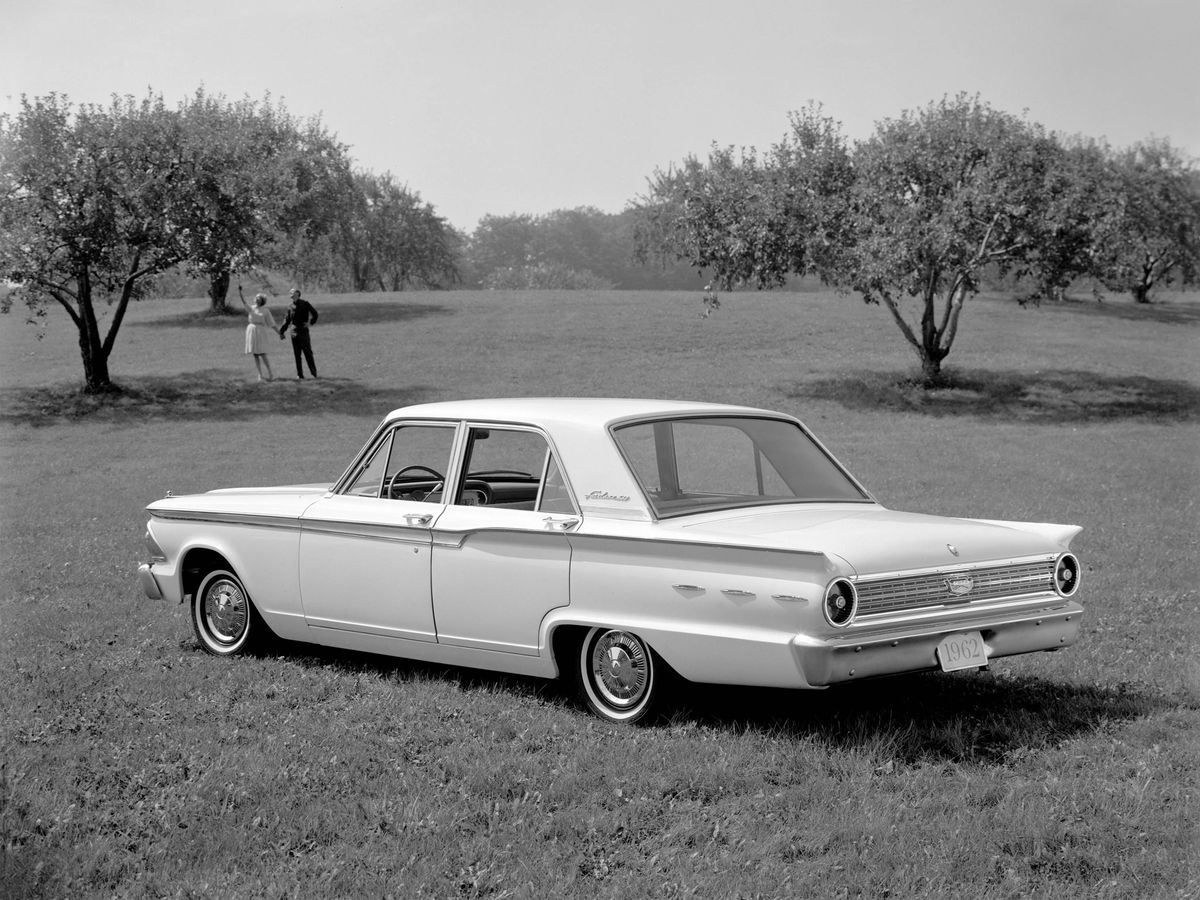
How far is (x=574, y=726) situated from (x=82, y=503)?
12.5 meters

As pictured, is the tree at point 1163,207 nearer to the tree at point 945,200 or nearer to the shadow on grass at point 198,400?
the tree at point 945,200

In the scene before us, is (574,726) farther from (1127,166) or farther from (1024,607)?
(1127,166)

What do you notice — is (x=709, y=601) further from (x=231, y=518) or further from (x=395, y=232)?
(x=395, y=232)

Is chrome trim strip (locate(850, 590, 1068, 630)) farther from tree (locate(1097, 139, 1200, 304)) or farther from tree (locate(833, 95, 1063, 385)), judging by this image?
tree (locate(1097, 139, 1200, 304))

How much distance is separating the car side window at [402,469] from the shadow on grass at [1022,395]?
72.1 ft

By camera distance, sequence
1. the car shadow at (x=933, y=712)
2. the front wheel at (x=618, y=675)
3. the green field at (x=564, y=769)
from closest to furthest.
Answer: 1. the green field at (x=564, y=769)
2. the car shadow at (x=933, y=712)
3. the front wheel at (x=618, y=675)

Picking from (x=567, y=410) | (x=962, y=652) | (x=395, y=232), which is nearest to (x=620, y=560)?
(x=567, y=410)

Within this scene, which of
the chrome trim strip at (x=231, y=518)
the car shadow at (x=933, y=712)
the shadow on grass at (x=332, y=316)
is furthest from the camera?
the shadow on grass at (x=332, y=316)

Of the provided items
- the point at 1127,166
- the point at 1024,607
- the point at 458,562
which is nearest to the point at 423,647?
the point at 458,562

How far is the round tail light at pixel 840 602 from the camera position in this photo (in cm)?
549

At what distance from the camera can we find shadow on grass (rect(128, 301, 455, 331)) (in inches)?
1735

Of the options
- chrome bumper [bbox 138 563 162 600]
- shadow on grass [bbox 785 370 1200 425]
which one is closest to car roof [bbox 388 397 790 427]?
chrome bumper [bbox 138 563 162 600]

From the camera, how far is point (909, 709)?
253 inches

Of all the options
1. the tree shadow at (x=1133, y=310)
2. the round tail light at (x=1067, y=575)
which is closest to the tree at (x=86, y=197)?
the round tail light at (x=1067, y=575)
